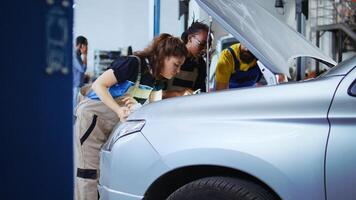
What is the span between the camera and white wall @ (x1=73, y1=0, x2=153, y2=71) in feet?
35.5

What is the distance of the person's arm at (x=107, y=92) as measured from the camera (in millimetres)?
2688

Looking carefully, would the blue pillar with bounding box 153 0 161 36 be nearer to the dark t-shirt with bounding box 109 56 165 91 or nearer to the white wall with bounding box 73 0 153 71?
the dark t-shirt with bounding box 109 56 165 91

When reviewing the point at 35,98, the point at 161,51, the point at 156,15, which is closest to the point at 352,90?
the point at 35,98

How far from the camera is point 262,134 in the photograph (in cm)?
178

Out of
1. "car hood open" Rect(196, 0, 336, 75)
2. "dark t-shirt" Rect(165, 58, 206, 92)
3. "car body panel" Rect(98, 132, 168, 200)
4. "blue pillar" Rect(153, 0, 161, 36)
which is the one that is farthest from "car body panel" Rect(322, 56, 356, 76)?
"blue pillar" Rect(153, 0, 161, 36)

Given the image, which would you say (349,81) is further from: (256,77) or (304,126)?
(256,77)

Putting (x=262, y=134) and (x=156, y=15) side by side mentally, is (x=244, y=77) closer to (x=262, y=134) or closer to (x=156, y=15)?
(x=156, y=15)

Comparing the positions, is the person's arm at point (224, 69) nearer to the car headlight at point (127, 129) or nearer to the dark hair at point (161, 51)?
the dark hair at point (161, 51)

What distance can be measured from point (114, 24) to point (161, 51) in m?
8.67

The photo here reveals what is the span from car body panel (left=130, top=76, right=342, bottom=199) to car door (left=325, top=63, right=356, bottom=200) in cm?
3

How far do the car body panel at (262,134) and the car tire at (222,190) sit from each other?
0.08 meters

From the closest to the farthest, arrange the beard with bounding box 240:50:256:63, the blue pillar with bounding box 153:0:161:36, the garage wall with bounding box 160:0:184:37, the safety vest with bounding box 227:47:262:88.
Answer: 1. the beard with bounding box 240:50:256:63
2. the safety vest with bounding box 227:47:262:88
3. the blue pillar with bounding box 153:0:161:36
4. the garage wall with bounding box 160:0:184:37

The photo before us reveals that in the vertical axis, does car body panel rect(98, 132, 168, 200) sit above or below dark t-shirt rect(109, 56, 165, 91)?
below

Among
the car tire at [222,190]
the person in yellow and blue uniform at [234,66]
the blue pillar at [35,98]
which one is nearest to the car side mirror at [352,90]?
the car tire at [222,190]
